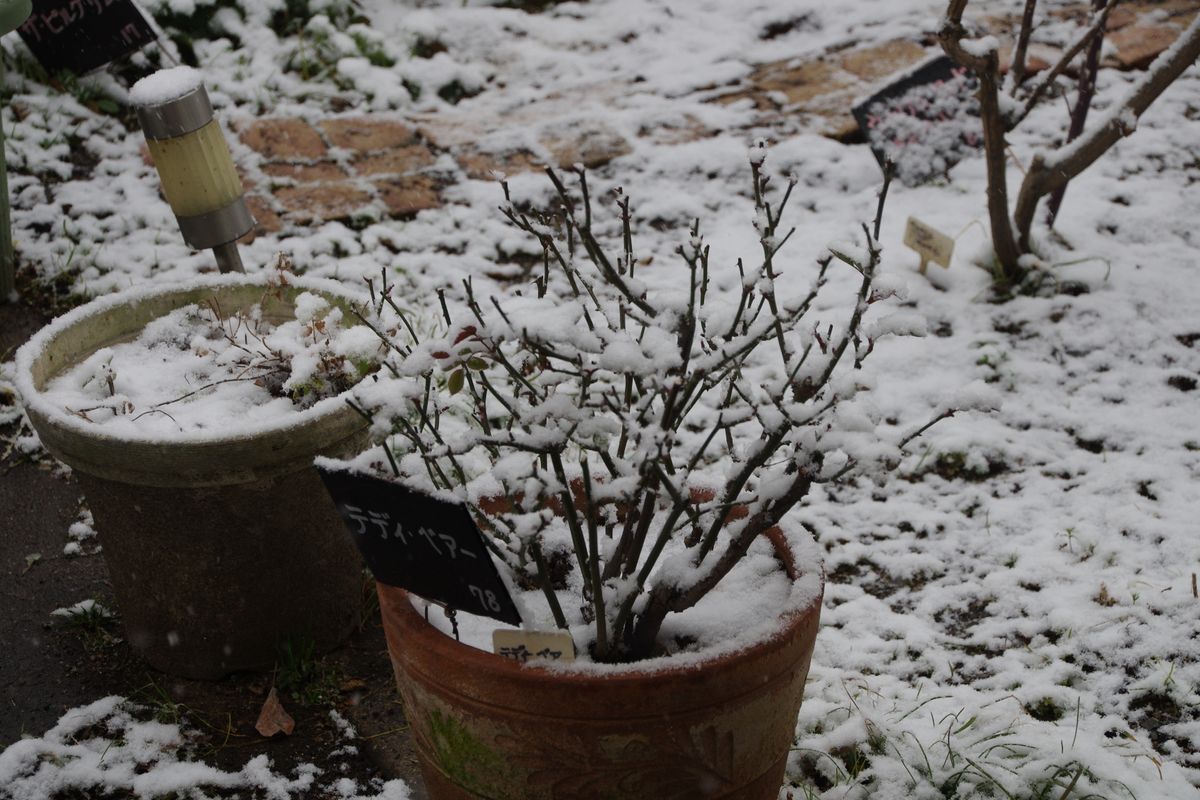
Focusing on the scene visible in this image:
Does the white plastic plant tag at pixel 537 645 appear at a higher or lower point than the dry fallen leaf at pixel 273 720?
higher

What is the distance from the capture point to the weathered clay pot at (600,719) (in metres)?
1.33

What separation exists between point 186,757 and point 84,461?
1.88ft

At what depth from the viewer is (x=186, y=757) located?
197 centimetres

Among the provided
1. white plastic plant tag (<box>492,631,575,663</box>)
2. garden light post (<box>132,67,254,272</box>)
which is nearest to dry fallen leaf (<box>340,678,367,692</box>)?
white plastic plant tag (<box>492,631,575,663</box>)

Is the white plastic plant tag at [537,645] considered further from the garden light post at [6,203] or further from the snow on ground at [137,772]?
the garden light post at [6,203]

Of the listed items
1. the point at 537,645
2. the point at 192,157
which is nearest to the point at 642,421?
the point at 537,645

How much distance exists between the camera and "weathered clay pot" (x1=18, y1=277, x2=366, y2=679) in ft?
6.07

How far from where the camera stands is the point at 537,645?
4.48ft

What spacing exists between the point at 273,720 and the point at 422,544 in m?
0.89

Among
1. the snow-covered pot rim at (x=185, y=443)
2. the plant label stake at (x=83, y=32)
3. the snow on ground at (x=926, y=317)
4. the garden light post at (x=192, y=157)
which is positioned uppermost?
the plant label stake at (x=83, y=32)

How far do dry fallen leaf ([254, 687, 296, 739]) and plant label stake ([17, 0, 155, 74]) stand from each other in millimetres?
1915

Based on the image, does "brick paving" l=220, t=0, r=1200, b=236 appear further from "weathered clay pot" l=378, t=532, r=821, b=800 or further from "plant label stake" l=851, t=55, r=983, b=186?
"weathered clay pot" l=378, t=532, r=821, b=800


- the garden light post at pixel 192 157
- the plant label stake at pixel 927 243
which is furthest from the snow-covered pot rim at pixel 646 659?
the plant label stake at pixel 927 243

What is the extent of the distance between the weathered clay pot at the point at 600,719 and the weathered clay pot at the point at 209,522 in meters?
0.52
